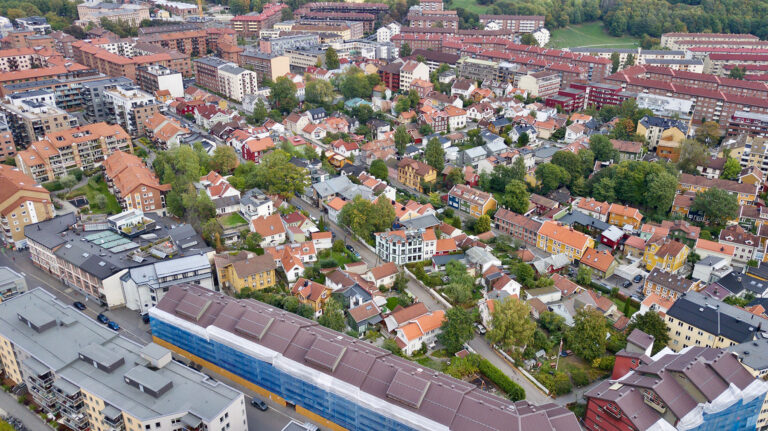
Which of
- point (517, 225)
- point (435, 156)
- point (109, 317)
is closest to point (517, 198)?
point (517, 225)

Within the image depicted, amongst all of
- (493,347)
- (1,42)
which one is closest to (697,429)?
(493,347)

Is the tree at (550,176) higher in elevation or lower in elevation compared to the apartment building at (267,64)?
lower

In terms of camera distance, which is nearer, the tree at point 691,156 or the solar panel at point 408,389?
the solar panel at point 408,389

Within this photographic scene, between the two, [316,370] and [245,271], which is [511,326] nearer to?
[316,370]

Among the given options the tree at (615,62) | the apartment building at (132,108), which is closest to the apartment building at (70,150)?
the apartment building at (132,108)

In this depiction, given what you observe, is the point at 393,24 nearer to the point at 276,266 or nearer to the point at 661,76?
the point at 661,76

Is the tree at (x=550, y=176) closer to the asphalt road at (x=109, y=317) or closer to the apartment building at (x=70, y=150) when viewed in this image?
the asphalt road at (x=109, y=317)
